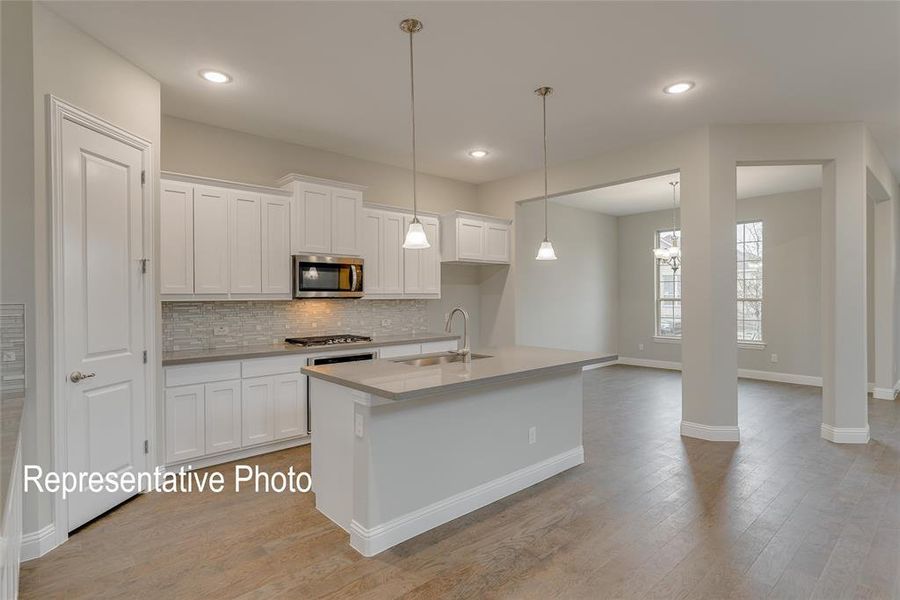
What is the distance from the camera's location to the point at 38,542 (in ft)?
8.05

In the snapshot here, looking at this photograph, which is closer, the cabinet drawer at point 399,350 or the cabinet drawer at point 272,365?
the cabinet drawer at point 272,365

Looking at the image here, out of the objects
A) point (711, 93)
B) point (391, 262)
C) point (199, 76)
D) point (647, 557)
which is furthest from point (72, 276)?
point (711, 93)

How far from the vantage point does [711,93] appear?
362cm

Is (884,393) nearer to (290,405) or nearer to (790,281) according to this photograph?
(790,281)

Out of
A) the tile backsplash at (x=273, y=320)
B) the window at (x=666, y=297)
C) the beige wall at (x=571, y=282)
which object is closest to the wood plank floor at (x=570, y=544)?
the tile backsplash at (x=273, y=320)

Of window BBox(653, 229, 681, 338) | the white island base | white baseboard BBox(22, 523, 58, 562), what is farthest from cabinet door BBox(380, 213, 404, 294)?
window BBox(653, 229, 681, 338)

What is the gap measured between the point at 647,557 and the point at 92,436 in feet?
10.4

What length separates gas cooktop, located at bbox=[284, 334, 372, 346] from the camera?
4.36 meters

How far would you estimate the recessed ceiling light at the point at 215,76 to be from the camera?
10.6 feet

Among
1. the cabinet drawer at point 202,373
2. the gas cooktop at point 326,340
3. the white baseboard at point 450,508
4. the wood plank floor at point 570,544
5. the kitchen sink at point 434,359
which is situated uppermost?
the gas cooktop at point 326,340

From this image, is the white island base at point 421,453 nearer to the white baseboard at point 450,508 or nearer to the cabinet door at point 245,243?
the white baseboard at point 450,508

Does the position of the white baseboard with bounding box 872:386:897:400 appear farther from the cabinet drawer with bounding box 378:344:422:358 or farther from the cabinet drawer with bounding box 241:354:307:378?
the cabinet drawer with bounding box 241:354:307:378

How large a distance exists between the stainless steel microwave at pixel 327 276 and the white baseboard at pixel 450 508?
2370 mm

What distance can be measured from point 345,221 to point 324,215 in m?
0.23
